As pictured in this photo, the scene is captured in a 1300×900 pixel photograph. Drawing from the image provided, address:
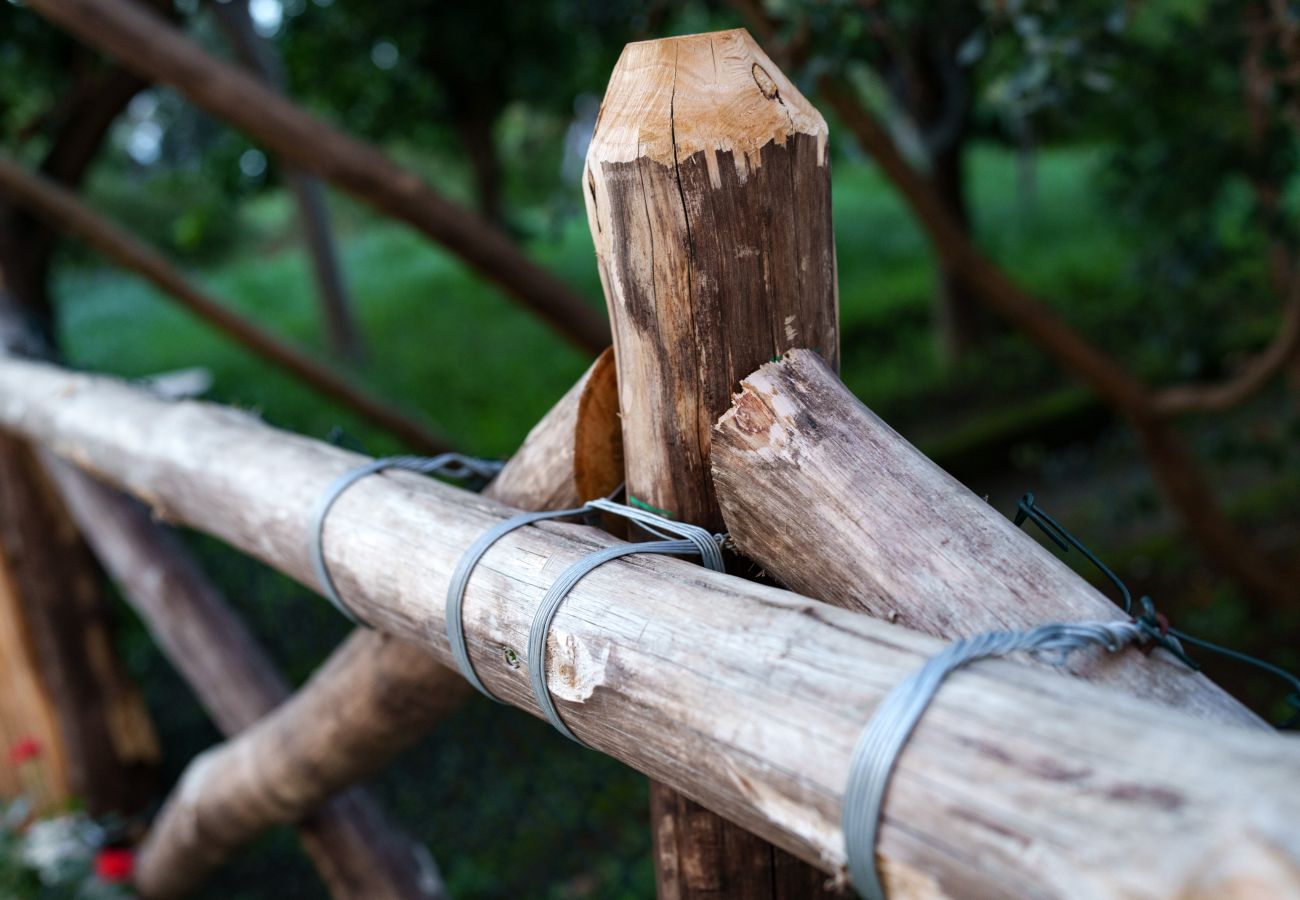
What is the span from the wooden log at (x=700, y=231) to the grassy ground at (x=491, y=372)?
679 millimetres

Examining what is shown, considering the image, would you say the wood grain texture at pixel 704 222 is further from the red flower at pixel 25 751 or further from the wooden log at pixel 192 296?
the red flower at pixel 25 751

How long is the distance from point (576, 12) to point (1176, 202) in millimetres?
2270

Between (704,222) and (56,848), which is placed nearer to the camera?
(704,222)

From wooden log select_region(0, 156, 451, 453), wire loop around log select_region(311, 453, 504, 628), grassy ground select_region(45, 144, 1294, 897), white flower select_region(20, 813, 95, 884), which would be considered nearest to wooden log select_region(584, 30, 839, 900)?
wire loop around log select_region(311, 453, 504, 628)

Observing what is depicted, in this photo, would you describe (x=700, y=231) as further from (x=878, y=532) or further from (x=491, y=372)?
(x=491, y=372)

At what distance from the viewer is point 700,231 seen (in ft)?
2.79

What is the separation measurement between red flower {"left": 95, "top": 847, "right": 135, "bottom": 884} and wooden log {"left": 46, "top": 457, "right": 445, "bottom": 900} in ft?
0.38

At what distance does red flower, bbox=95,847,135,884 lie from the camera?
2.51 metres

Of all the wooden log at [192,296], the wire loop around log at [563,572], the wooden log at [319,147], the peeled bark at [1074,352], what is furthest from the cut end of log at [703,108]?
the wooden log at [192,296]

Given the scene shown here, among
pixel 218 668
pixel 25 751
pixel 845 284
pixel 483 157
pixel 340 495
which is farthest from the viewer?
pixel 845 284

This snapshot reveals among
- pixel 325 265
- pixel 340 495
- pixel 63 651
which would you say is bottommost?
pixel 63 651

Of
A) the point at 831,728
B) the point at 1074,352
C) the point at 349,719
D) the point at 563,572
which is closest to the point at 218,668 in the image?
the point at 349,719

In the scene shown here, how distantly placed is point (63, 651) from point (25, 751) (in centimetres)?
28

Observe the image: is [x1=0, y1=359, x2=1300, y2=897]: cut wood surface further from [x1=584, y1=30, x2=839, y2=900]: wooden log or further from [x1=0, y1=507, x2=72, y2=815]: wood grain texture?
[x1=0, y1=507, x2=72, y2=815]: wood grain texture
